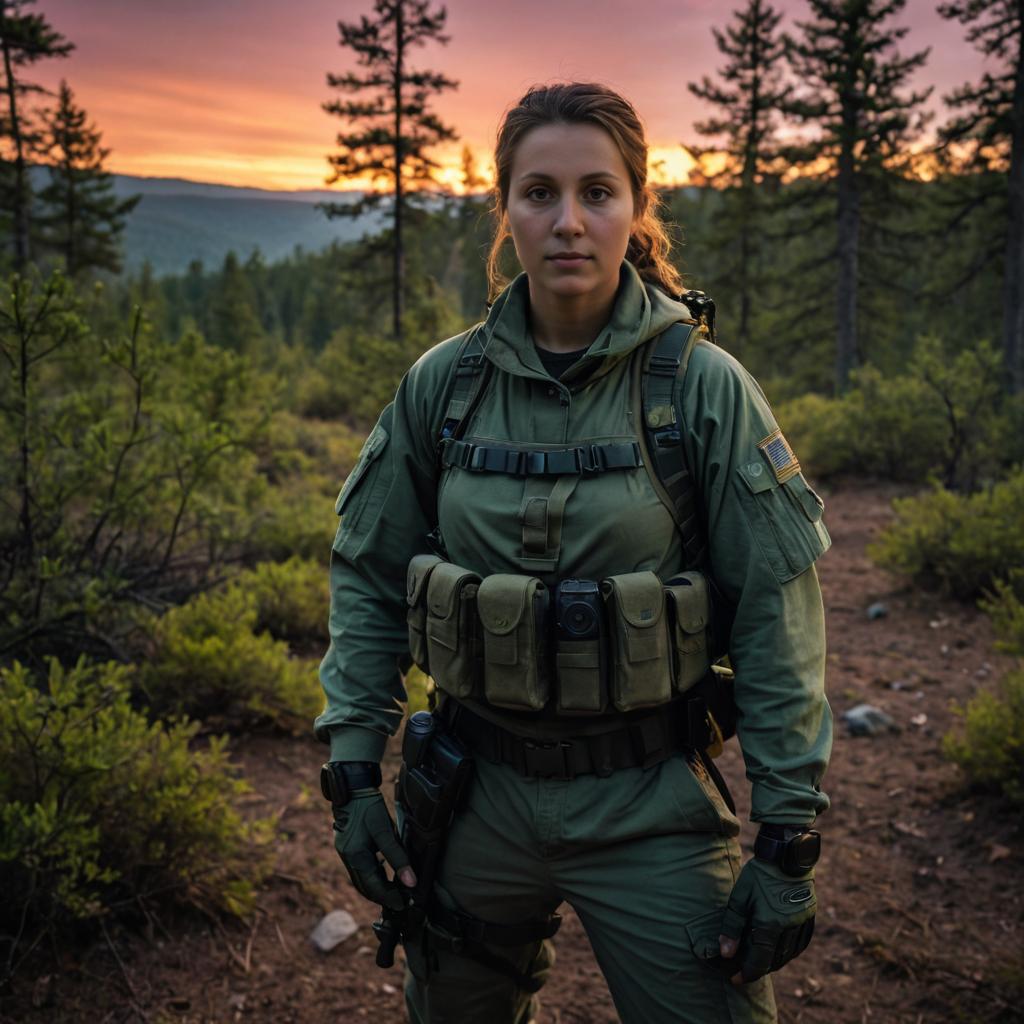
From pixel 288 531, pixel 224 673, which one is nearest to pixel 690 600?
pixel 224 673

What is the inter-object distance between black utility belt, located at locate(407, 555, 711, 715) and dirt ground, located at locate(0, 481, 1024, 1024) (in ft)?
6.05

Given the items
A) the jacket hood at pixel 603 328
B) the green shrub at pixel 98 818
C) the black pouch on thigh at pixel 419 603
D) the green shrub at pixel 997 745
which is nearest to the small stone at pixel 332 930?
the green shrub at pixel 98 818

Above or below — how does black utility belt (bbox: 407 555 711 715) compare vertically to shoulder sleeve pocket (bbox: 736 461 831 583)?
below

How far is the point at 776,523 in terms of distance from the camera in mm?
1758

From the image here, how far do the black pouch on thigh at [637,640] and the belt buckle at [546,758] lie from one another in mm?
182

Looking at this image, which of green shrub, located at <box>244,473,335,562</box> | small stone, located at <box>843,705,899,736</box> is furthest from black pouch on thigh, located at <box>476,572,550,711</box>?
green shrub, located at <box>244,473,335,562</box>

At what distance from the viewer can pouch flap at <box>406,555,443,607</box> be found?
196cm

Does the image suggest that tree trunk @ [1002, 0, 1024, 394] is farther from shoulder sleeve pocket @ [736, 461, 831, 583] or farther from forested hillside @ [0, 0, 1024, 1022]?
shoulder sleeve pocket @ [736, 461, 831, 583]

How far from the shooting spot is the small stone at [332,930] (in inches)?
128

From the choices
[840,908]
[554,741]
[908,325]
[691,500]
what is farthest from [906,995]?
[908,325]

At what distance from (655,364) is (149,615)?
377 cm

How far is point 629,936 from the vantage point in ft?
5.90

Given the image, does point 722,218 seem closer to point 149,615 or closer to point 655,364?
point 149,615

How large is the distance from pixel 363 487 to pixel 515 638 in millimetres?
618
